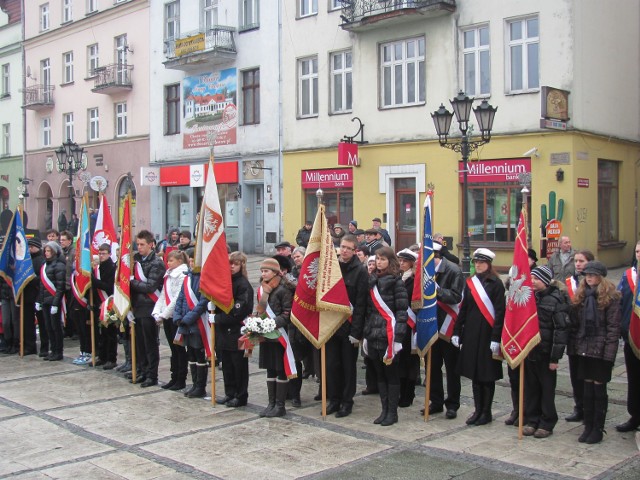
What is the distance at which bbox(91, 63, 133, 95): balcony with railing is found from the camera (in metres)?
33.4

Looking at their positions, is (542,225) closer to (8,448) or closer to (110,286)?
(110,286)

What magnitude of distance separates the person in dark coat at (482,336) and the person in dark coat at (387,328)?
65cm

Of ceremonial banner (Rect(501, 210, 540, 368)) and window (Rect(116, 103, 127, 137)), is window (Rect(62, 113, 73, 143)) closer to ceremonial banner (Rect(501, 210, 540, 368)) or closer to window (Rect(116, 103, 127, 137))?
window (Rect(116, 103, 127, 137))

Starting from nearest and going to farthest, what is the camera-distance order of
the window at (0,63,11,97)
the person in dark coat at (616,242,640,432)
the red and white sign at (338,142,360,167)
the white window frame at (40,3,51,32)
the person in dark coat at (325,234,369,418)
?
1. the person in dark coat at (616,242,640,432)
2. the person in dark coat at (325,234,369,418)
3. the red and white sign at (338,142,360,167)
4. the white window frame at (40,3,51,32)
5. the window at (0,63,11,97)

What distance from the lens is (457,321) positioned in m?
8.11

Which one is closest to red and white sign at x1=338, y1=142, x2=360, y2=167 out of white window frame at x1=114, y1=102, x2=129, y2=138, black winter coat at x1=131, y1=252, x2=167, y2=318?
white window frame at x1=114, y1=102, x2=129, y2=138

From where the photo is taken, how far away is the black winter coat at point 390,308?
317 inches

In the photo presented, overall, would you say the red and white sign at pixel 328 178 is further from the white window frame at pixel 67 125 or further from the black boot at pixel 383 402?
the black boot at pixel 383 402

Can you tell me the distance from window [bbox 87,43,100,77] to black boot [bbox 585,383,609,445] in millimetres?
32137

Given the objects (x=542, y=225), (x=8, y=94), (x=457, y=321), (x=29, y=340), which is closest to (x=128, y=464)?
(x=457, y=321)

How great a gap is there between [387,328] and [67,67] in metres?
33.9

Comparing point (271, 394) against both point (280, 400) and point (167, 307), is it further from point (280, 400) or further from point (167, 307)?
point (167, 307)

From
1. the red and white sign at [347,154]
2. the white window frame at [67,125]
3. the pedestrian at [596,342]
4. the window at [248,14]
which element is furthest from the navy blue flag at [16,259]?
the white window frame at [67,125]

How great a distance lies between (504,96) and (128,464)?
17.4m
